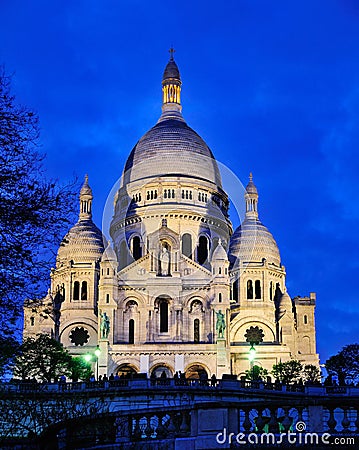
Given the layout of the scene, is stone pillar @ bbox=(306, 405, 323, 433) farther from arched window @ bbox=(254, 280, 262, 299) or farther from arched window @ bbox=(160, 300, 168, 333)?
arched window @ bbox=(254, 280, 262, 299)

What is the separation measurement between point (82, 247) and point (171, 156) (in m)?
15.2

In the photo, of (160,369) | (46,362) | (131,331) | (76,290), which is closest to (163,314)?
(131,331)

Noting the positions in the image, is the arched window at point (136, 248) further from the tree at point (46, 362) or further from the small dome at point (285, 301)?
the tree at point (46, 362)

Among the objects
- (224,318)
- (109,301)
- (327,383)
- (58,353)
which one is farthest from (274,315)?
(327,383)

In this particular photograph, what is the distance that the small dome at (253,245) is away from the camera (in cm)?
10425

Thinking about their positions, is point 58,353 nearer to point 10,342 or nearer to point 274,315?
point 274,315

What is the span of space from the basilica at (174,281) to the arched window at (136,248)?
5.0 inches

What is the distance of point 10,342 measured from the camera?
22047 mm

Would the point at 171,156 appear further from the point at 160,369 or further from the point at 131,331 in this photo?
the point at 160,369

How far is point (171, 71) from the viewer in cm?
12025

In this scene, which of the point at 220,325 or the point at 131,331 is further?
the point at 131,331

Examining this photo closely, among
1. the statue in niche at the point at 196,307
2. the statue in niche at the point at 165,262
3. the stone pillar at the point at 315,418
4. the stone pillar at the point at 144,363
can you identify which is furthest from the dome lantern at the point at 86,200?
the stone pillar at the point at 315,418

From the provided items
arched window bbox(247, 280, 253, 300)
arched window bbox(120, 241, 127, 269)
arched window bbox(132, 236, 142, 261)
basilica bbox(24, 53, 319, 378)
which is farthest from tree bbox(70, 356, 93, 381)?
arched window bbox(247, 280, 253, 300)

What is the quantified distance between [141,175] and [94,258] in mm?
12362
